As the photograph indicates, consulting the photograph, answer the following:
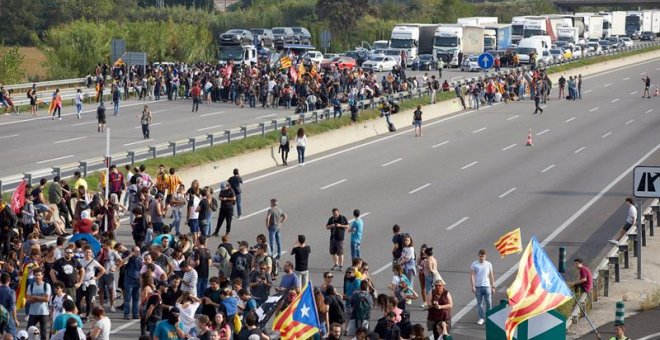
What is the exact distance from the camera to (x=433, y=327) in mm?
20203

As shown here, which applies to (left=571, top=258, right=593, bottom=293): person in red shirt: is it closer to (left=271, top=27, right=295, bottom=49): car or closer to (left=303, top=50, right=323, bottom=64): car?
(left=303, top=50, right=323, bottom=64): car

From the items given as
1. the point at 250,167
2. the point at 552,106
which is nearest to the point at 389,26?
the point at 552,106

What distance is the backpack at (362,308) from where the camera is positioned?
2089 cm

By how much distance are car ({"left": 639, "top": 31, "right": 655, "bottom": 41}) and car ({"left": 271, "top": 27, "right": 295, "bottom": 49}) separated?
136 ft

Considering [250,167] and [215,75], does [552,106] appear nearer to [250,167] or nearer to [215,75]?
[215,75]

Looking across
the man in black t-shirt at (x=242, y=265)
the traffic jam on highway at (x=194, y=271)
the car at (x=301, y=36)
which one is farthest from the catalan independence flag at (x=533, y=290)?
the car at (x=301, y=36)

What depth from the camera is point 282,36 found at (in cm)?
9569

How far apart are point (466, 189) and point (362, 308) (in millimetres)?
18909

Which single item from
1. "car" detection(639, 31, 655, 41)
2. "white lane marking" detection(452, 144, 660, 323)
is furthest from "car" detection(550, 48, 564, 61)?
"white lane marking" detection(452, 144, 660, 323)

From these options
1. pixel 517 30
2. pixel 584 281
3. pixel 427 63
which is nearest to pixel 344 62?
pixel 427 63

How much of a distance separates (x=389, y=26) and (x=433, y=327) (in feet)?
300

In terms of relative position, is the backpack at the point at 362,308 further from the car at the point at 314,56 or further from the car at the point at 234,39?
the car at the point at 314,56

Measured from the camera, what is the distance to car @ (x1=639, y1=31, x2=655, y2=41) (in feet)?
412

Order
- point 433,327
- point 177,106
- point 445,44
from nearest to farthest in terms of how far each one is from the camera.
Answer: point 433,327
point 177,106
point 445,44
